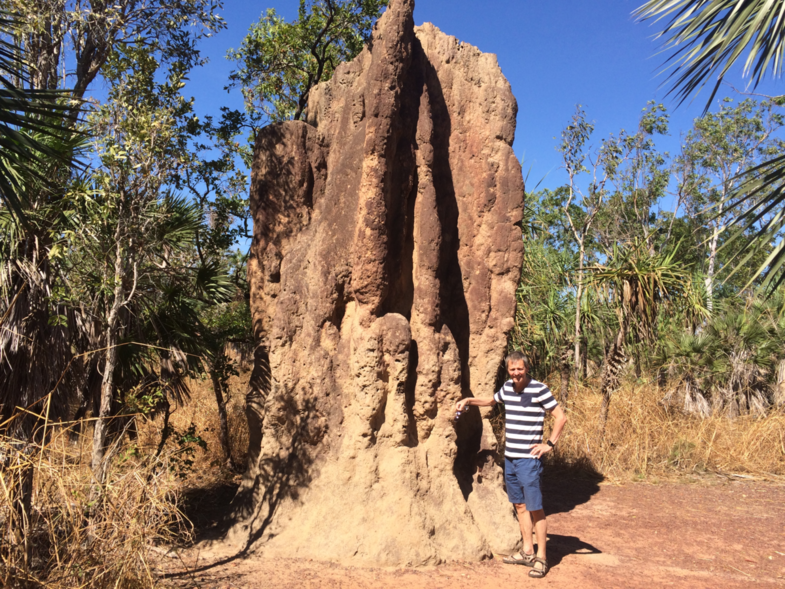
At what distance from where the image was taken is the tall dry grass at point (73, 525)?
11.2 feet

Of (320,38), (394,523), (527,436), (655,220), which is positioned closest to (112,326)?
(394,523)

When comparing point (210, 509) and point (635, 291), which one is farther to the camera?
point (635, 291)

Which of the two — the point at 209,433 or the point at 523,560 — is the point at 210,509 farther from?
the point at 523,560

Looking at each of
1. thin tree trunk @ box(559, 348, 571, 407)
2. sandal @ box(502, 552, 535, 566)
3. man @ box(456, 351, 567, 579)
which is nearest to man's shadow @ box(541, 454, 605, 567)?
sandal @ box(502, 552, 535, 566)

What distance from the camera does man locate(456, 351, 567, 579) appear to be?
5.12m

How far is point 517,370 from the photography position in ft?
17.0

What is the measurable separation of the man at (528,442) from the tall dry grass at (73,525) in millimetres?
2700

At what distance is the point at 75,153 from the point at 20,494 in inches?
137

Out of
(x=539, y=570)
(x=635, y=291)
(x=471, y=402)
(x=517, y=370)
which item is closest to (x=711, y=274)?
(x=635, y=291)

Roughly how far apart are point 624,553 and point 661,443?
169 inches

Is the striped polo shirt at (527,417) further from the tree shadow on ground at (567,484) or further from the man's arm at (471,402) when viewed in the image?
the tree shadow on ground at (567,484)

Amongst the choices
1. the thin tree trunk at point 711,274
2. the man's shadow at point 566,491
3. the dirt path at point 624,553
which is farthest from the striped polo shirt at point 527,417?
the thin tree trunk at point 711,274

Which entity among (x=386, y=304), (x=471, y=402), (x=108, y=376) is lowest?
→ (x=471, y=402)

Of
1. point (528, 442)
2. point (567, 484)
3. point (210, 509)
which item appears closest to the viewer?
point (528, 442)
